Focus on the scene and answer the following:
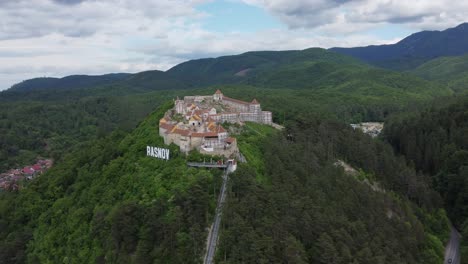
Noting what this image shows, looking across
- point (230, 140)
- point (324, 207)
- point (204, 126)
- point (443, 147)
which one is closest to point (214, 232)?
point (324, 207)


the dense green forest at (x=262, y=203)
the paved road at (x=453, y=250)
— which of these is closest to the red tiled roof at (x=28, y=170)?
the dense green forest at (x=262, y=203)

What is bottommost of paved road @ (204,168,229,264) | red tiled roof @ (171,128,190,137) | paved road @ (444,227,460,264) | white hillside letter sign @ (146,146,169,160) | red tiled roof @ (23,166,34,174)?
paved road @ (444,227,460,264)

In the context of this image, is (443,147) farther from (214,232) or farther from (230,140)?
(214,232)

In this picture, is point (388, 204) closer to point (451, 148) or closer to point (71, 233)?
point (451, 148)

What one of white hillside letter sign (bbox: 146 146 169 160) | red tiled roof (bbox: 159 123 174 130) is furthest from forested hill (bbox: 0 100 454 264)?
red tiled roof (bbox: 159 123 174 130)

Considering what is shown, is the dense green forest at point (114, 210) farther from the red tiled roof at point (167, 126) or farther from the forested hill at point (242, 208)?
the red tiled roof at point (167, 126)

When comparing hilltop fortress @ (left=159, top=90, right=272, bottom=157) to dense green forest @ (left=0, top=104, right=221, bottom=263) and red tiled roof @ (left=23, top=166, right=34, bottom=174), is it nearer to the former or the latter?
dense green forest @ (left=0, top=104, right=221, bottom=263)

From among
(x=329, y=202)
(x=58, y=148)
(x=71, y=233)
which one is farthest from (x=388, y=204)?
(x=58, y=148)
